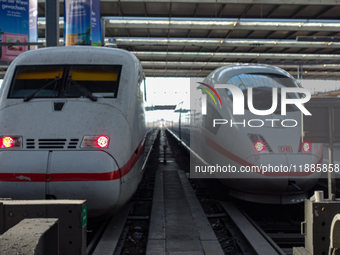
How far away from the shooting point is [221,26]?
52.3ft

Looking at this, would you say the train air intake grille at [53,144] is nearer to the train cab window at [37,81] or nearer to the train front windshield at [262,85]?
the train cab window at [37,81]

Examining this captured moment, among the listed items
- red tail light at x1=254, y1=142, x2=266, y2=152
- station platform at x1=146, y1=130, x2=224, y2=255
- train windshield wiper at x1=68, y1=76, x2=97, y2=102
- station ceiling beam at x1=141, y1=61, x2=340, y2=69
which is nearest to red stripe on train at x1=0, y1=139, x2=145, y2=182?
station platform at x1=146, y1=130, x2=224, y2=255

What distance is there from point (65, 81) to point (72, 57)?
15.8 inches

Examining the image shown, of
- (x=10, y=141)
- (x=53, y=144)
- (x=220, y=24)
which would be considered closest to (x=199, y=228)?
(x=53, y=144)

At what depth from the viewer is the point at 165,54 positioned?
74.5 ft

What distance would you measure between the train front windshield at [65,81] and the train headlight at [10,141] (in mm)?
668

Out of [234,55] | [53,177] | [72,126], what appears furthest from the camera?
[234,55]

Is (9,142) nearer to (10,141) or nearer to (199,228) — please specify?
(10,141)

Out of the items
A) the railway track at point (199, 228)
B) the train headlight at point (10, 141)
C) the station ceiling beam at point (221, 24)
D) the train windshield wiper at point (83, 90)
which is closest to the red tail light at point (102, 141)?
the train windshield wiper at point (83, 90)

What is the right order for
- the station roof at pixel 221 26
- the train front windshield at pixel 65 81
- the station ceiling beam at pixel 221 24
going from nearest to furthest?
1. the train front windshield at pixel 65 81
2. the station roof at pixel 221 26
3. the station ceiling beam at pixel 221 24

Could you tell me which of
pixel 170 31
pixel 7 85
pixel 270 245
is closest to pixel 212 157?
pixel 270 245

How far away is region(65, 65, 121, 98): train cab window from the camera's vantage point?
4.73 metres

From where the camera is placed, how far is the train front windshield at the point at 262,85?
19.1 feet

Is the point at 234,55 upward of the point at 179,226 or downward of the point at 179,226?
upward
